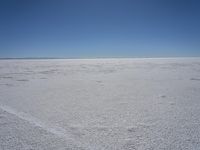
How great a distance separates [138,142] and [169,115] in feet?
5.58

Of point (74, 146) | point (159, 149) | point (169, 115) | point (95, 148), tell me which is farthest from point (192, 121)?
point (74, 146)

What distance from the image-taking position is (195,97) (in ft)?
20.9

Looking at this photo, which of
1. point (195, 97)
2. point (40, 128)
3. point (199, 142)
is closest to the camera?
point (199, 142)

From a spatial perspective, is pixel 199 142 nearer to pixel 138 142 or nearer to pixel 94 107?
pixel 138 142

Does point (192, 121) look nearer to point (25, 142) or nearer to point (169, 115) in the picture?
point (169, 115)

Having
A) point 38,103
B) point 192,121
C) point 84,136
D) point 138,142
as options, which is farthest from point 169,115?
point 38,103

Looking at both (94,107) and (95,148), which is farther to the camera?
(94,107)

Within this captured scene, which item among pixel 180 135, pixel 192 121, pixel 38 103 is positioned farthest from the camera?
pixel 38 103

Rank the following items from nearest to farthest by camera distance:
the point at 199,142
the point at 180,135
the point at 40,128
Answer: the point at 199,142 < the point at 180,135 < the point at 40,128

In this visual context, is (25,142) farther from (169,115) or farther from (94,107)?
(169,115)

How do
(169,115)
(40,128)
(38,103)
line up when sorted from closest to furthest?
(40,128)
(169,115)
(38,103)

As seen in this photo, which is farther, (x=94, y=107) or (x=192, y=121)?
(x=94, y=107)

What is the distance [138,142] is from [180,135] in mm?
817

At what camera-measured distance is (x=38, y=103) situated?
5730 mm
